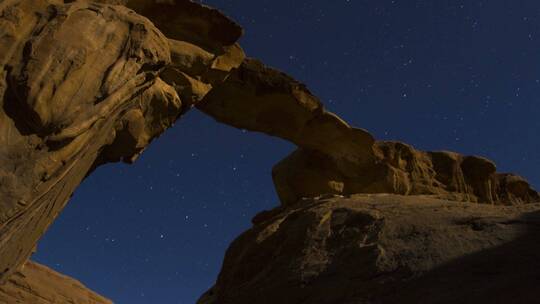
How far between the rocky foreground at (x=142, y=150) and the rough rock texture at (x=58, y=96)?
0.10 feet

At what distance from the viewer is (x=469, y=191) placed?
25.8m

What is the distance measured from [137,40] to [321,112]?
11.8 m

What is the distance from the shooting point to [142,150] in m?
15.3

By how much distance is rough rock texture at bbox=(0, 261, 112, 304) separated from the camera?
27.9 meters

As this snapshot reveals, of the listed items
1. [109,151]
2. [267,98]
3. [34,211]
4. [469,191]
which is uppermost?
[267,98]

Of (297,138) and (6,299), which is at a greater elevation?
(297,138)

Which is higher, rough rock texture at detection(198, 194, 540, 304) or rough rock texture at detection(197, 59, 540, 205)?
rough rock texture at detection(197, 59, 540, 205)

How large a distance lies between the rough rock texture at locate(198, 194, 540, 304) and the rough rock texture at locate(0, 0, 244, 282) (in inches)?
213

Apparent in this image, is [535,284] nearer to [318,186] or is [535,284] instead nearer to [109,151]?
[109,151]

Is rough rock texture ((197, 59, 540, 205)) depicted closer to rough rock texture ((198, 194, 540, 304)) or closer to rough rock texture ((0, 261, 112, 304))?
rough rock texture ((198, 194, 540, 304))

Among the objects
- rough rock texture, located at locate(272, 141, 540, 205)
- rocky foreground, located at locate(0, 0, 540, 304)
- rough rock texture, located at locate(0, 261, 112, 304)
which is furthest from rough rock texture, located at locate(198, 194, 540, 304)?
rough rock texture, located at locate(0, 261, 112, 304)

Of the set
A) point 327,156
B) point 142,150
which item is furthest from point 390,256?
point 327,156

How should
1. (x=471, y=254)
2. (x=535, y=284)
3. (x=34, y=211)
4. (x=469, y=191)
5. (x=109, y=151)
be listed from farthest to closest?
(x=469, y=191)
(x=109, y=151)
(x=34, y=211)
(x=471, y=254)
(x=535, y=284)

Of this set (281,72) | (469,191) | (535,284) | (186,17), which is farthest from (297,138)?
(535,284)
